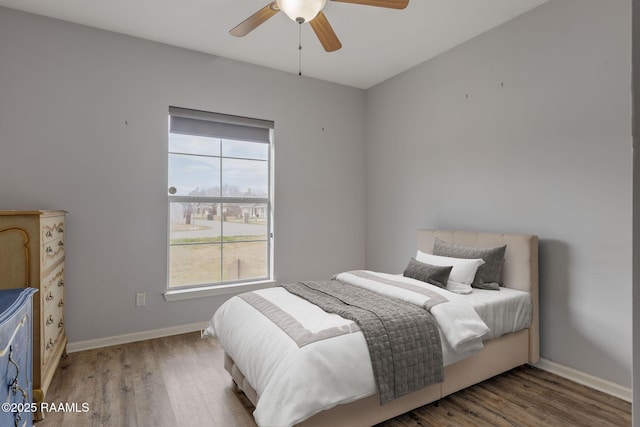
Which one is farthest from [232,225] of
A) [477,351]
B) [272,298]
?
[477,351]

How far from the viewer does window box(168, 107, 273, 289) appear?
11.4ft

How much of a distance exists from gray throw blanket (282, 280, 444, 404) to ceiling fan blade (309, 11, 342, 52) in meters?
1.78

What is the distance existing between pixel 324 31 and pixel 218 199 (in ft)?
6.62

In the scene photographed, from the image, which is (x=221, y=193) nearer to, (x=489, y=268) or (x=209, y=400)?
(x=209, y=400)

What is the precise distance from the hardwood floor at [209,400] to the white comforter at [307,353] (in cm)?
33

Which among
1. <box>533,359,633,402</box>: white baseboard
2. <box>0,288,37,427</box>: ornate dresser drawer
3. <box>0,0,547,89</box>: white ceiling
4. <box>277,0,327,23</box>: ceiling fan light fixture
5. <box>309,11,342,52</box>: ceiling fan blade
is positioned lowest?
<box>533,359,633,402</box>: white baseboard

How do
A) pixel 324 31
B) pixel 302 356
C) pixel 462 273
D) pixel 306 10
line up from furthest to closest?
1. pixel 462 273
2. pixel 324 31
3. pixel 306 10
4. pixel 302 356

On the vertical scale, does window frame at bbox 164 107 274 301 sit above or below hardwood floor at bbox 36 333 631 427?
above

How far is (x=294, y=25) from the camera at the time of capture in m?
2.97

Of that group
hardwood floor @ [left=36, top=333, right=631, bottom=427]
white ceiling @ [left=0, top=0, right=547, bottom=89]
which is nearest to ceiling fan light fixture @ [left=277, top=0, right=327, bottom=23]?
white ceiling @ [left=0, top=0, right=547, bottom=89]

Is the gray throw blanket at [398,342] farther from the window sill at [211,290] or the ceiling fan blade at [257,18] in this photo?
the ceiling fan blade at [257,18]

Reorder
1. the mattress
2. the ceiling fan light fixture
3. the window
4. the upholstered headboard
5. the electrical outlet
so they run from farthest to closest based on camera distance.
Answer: the window < the electrical outlet < the upholstered headboard < the ceiling fan light fixture < the mattress

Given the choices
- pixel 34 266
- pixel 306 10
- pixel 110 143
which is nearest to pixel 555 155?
pixel 306 10

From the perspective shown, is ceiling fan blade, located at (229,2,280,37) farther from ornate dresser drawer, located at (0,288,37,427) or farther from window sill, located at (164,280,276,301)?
window sill, located at (164,280,276,301)
